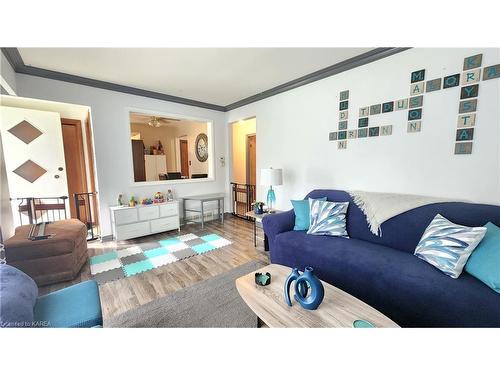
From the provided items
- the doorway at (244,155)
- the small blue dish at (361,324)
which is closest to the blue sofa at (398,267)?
the small blue dish at (361,324)

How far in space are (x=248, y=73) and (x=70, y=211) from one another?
420 centimetres

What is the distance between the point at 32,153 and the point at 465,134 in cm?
556

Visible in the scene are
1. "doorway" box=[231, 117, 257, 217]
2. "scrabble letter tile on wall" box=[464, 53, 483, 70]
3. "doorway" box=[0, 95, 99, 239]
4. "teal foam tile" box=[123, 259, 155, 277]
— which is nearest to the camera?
"scrabble letter tile on wall" box=[464, 53, 483, 70]

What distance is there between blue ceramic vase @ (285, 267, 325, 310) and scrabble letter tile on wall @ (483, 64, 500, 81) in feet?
7.24

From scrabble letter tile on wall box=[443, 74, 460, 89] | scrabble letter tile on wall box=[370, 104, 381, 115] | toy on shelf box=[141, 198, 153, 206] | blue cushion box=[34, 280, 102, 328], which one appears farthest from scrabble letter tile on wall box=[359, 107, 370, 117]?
toy on shelf box=[141, 198, 153, 206]

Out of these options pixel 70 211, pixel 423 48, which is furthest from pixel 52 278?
pixel 423 48

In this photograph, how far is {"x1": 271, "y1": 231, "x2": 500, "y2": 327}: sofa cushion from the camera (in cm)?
120

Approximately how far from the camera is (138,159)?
221 inches

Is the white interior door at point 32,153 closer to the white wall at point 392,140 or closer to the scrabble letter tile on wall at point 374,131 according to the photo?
the white wall at point 392,140

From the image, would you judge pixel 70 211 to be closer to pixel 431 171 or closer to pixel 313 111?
pixel 313 111

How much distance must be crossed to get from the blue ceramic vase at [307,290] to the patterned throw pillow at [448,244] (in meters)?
1.02

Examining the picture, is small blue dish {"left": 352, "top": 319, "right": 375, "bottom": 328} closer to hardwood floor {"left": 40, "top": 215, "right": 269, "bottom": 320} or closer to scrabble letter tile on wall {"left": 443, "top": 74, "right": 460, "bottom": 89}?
hardwood floor {"left": 40, "top": 215, "right": 269, "bottom": 320}

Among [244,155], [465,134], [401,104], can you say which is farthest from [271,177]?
[244,155]

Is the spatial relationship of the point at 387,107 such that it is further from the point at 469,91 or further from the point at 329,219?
the point at 329,219
